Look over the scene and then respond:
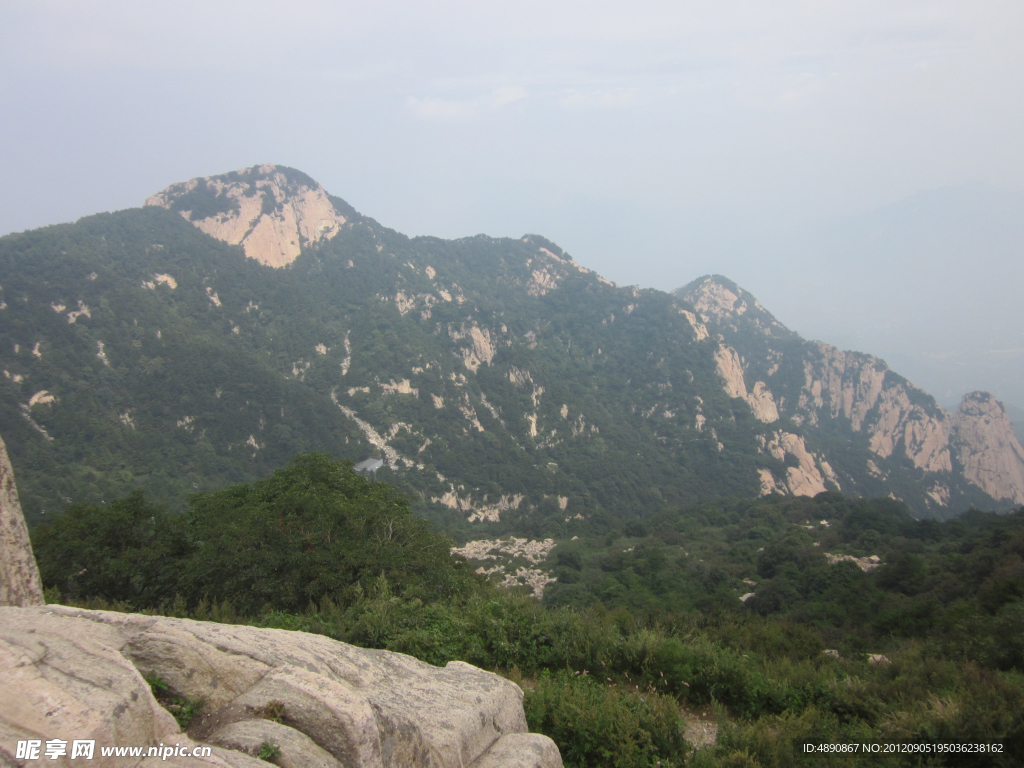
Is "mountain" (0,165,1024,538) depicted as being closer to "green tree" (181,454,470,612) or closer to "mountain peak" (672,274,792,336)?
"mountain peak" (672,274,792,336)

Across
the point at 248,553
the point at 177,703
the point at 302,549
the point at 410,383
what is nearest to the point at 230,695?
the point at 177,703

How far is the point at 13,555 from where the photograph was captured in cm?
724

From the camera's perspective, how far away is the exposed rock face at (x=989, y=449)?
124m

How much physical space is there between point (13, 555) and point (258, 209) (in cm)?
12796

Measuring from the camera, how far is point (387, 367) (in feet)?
321

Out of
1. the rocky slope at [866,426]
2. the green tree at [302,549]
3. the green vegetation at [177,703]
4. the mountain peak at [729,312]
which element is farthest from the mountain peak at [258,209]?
the mountain peak at [729,312]

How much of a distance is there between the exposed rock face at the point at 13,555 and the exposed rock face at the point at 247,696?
1004 mm

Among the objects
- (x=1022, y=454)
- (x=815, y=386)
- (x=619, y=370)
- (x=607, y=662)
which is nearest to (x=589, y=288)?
(x=619, y=370)

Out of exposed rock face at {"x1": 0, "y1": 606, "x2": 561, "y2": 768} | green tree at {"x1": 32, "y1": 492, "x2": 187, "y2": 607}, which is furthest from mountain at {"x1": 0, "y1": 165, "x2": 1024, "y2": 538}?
exposed rock face at {"x1": 0, "y1": 606, "x2": 561, "y2": 768}

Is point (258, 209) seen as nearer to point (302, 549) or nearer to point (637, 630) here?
point (302, 549)

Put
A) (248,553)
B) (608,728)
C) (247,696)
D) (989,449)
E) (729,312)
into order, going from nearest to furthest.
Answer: (247,696) < (608,728) < (248,553) < (989,449) < (729,312)

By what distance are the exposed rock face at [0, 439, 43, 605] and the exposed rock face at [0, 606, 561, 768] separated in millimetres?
1004

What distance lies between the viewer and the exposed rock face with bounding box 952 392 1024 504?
124244mm

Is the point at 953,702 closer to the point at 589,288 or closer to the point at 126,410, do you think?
the point at 126,410
